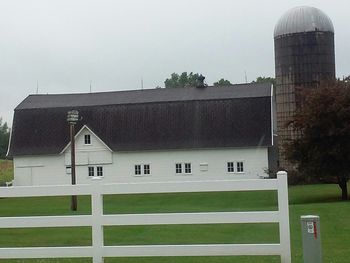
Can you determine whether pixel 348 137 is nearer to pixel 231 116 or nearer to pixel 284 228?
pixel 284 228

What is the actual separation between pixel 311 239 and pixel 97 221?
2670 mm

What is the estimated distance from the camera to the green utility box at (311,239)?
23.4 ft

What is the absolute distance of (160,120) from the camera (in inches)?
1983

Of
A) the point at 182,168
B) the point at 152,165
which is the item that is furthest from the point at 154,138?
the point at 182,168

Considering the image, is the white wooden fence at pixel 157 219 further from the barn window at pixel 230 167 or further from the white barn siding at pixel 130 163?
the barn window at pixel 230 167

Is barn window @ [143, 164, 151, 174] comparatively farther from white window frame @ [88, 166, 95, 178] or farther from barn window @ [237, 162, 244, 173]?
barn window @ [237, 162, 244, 173]

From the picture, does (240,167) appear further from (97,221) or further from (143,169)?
(97,221)

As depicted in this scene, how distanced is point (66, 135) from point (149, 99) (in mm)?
7405

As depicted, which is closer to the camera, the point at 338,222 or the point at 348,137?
the point at 338,222

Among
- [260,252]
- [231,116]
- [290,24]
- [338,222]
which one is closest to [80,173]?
[231,116]

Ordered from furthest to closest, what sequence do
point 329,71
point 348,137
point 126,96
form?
1. point 126,96
2. point 329,71
3. point 348,137

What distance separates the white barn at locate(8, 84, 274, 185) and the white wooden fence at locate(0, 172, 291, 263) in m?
39.1

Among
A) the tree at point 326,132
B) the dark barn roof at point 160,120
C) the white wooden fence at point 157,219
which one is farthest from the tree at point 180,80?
the white wooden fence at point 157,219

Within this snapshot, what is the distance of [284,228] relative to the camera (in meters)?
7.66
